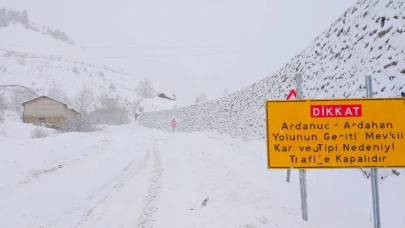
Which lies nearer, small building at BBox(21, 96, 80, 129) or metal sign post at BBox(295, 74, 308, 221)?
metal sign post at BBox(295, 74, 308, 221)

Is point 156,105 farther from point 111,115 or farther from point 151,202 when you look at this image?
point 151,202

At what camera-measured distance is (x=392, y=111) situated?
14.1 feet

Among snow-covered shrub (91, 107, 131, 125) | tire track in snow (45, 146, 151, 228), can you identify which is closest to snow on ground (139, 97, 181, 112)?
snow-covered shrub (91, 107, 131, 125)

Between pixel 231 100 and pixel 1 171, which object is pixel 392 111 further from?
pixel 231 100

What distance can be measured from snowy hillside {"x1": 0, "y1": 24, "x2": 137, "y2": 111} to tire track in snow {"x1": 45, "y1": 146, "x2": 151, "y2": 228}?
102928 mm

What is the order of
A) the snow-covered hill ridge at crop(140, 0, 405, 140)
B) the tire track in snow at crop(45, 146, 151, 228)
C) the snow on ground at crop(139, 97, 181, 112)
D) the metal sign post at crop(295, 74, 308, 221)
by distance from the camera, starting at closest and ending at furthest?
the metal sign post at crop(295, 74, 308, 221), the tire track in snow at crop(45, 146, 151, 228), the snow-covered hill ridge at crop(140, 0, 405, 140), the snow on ground at crop(139, 97, 181, 112)

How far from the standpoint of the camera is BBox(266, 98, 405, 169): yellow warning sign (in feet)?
14.0

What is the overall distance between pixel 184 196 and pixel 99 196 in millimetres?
2106

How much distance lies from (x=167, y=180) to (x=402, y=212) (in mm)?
5983

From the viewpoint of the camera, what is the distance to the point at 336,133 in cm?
442

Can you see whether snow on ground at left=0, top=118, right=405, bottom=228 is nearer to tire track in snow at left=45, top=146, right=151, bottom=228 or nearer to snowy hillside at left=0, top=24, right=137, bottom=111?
tire track in snow at left=45, top=146, right=151, bottom=228

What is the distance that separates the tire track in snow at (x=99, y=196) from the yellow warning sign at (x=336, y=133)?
12.9 ft

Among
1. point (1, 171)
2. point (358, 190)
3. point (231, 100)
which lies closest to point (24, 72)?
point (231, 100)

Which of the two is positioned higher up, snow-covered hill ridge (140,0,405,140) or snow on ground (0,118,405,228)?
snow-covered hill ridge (140,0,405,140)
